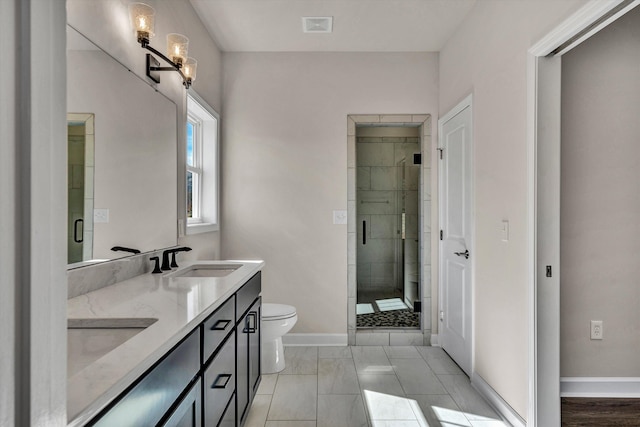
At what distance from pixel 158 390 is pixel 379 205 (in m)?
4.26

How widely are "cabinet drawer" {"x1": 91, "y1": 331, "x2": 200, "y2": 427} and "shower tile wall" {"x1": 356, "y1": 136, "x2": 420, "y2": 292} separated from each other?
3.94 metres

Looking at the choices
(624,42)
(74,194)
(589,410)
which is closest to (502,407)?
(589,410)

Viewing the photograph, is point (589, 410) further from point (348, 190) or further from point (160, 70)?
point (160, 70)

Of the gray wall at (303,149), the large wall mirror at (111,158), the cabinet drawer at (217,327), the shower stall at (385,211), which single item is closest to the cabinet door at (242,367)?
the cabinet drawer at (217,327)

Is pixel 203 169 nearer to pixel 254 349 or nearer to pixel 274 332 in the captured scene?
pixel 274 332

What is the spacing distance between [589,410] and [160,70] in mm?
3043

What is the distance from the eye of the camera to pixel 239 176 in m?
3.35

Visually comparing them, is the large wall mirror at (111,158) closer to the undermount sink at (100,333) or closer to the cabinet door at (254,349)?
the undermount sink at (100,333)

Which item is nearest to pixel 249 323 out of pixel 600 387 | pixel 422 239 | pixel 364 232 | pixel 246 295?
pixel 246 295

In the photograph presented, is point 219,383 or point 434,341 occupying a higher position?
point 219,383

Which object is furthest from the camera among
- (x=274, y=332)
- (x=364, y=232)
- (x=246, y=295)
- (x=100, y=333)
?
(x=364, y=232)

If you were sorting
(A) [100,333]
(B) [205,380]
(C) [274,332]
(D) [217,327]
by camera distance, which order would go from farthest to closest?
(C) [274,332] → (D) [217,327] → (B) [205,380] → (A) [100,333]

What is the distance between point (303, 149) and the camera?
132 inches

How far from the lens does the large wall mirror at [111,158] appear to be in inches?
57.1
